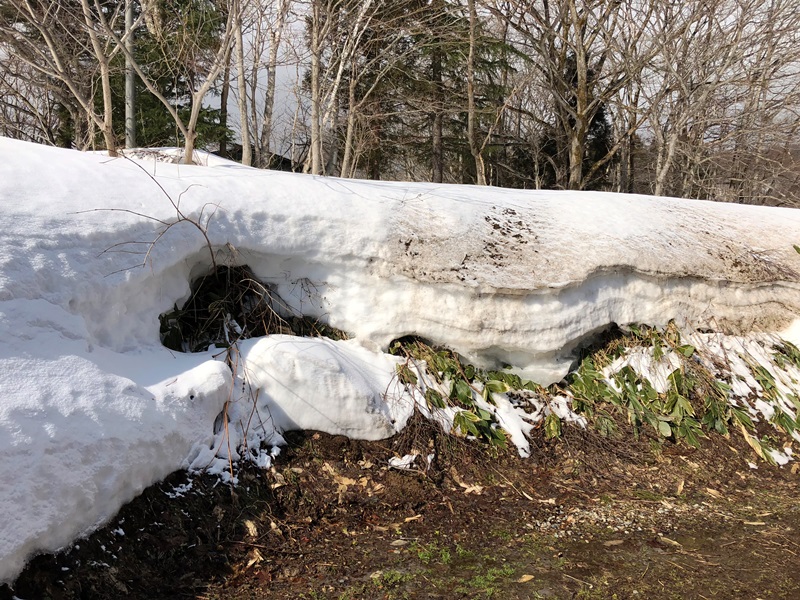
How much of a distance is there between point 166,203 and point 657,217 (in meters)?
4.68

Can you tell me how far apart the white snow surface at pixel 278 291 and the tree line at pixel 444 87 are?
4075mm

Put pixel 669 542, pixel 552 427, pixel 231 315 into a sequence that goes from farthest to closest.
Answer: pixel 552 427, pixel 231 315, pixel 669 542

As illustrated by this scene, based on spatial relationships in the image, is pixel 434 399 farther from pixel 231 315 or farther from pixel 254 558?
pixel 254 558

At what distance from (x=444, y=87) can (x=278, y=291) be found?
12.3 m

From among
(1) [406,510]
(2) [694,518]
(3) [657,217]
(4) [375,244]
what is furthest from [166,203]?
(3) [657,217]

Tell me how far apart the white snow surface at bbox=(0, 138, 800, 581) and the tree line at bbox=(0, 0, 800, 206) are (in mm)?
4075

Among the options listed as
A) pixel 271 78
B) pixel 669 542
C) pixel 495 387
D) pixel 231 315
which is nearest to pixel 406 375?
A: pixel 495 387

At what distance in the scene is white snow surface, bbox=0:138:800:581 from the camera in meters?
2.50

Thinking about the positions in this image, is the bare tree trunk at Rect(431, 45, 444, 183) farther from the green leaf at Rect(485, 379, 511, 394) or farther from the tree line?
the green leaf at Rect(485, 379, 511, 394)

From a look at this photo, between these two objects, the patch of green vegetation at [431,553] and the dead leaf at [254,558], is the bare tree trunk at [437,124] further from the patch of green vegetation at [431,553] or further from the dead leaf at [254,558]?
the dead leaf at [254,558]

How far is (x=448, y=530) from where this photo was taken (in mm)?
3152

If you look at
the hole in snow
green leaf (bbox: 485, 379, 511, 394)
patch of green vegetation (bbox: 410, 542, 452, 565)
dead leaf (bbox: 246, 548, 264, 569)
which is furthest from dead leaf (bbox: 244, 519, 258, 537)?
green leaf (bbox: 485, 379, 511, 394)

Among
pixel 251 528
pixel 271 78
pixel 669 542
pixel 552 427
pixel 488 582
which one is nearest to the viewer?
pixel 488 582

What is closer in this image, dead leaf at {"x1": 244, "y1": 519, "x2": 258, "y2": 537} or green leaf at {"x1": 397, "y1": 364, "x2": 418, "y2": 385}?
dead leaf at {"x1": 244, "y1": 519, "x2": 258, "y2": 537}
